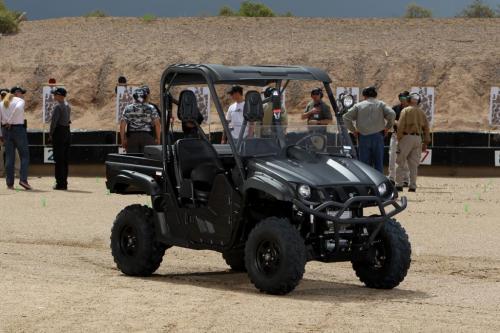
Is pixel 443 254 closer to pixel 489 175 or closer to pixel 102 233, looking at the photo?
pixel 102 233

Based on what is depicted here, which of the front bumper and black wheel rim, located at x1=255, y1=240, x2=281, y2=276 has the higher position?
the front bumper

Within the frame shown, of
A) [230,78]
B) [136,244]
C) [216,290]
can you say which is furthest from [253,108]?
[136,244]

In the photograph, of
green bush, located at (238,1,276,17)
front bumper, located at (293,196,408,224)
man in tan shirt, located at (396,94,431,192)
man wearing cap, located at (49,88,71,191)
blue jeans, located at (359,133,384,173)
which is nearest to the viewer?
front bumper, located at (293,196,408,224)

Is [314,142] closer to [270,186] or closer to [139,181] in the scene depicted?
[270,186]

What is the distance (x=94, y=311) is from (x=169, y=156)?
262 cm

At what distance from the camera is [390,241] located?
36.2 ft

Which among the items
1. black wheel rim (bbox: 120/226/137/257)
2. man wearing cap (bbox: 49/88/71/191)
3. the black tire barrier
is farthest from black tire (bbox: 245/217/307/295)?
the black tire barrier

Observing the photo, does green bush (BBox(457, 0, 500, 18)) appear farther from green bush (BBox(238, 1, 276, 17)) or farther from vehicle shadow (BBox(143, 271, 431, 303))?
vehicle shadow (BBox(143, 271, 431, 303))

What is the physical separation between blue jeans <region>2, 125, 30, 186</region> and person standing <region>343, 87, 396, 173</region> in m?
5.60

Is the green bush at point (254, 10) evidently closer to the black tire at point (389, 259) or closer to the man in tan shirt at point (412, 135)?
the man in tan shirt at point (412, 135)

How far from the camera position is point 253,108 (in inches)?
435

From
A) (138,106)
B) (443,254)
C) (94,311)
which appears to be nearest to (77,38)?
(138,106)

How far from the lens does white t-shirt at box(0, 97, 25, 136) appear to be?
22.0 meters

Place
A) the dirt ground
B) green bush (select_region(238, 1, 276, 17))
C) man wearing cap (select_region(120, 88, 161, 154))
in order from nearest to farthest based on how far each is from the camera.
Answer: the dirt ground < man wearing cap (select_region(120, 88, 161, 154)) < green bush (select_region(238, 1, 276, 17))
